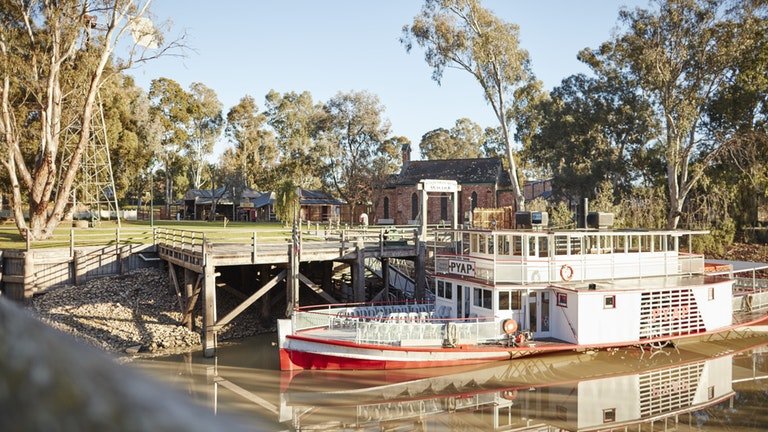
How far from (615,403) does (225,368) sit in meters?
11.5

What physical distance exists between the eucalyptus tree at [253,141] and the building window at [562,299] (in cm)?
5189

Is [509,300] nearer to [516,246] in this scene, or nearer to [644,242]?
[516,246]

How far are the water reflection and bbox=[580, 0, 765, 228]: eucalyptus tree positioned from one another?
17529 millimetres

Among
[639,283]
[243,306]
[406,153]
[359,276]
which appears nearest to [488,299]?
[639,283]

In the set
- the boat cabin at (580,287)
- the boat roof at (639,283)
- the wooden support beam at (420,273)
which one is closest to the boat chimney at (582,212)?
the boat cabin at (580,287)

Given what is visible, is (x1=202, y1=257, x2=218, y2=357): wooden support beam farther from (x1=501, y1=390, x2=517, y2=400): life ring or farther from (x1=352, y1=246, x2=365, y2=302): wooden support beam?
(x1=501, y1=390, x2=517, y2=400): life ring

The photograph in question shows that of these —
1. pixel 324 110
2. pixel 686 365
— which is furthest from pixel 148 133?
pixel 686 365

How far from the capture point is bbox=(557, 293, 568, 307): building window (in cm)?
1955

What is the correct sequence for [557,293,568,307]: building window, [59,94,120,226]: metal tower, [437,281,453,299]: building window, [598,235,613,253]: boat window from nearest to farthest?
[557,293,568,307]: building window → [598,235,613,253]: boat window → [437,281,453,299]: building window → [59,94,120,226]: metal tower

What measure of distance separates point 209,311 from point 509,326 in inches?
395

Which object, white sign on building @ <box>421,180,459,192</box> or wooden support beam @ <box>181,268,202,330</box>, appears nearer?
wooden support beam @ <box>181,268,202,330</box>

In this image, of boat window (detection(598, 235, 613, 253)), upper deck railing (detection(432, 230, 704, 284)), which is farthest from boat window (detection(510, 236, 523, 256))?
boat window (detection(598, 235, 613, 253))

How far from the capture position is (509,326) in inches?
749

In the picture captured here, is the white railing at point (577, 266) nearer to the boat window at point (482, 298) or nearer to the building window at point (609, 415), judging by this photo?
the boat window at point (482, 298)
